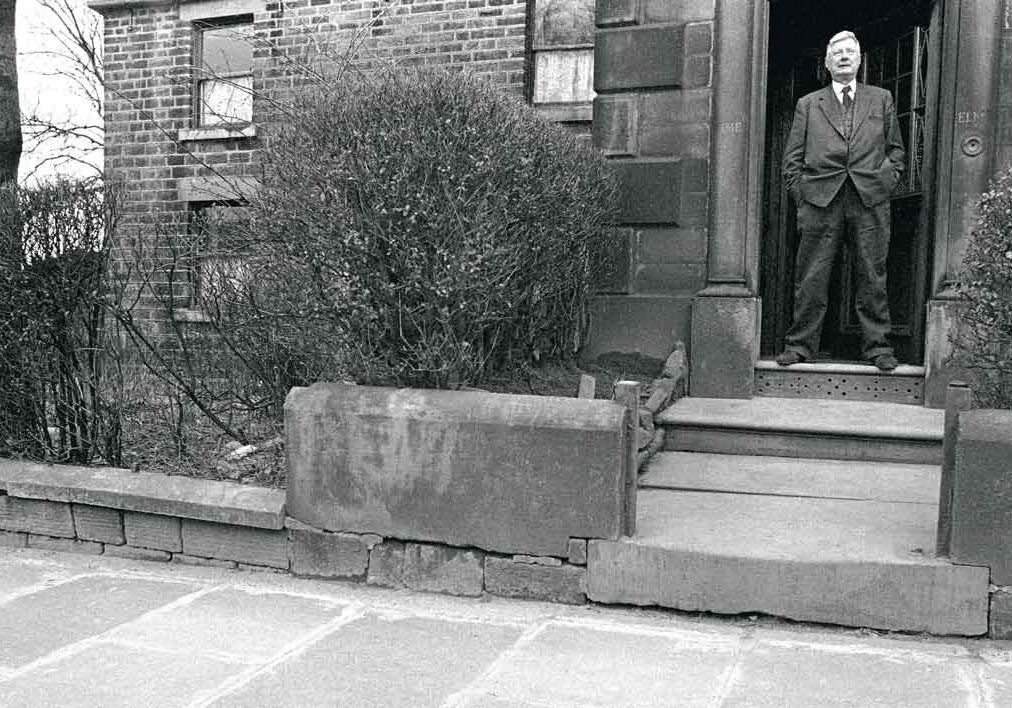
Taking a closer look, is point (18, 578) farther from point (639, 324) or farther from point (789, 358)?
point (789, 358)

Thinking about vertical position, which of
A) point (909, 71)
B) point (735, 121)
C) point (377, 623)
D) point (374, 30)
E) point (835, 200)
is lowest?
point (377, 623)

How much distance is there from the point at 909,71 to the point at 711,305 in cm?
261

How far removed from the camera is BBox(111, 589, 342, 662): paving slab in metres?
3.68

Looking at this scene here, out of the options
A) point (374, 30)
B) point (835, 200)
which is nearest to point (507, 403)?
point (835, 200)

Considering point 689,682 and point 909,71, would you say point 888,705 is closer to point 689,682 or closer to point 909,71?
point 689,682

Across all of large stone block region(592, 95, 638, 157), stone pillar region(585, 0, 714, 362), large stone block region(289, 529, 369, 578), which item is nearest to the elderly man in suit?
stone pillar region(585, 0, 714, 362)

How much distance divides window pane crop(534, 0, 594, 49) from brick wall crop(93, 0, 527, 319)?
237 mm

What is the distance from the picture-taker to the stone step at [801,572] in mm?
3762

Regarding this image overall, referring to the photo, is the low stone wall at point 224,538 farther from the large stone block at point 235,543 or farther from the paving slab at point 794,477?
the paving slab at point 794,477

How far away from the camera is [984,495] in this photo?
12.2 ft

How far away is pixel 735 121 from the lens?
685cm

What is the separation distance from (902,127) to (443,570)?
5577 mm

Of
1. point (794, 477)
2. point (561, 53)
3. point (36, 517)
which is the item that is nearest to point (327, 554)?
point (36, 517)

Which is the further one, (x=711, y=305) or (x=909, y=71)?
(x=909, y=71)
